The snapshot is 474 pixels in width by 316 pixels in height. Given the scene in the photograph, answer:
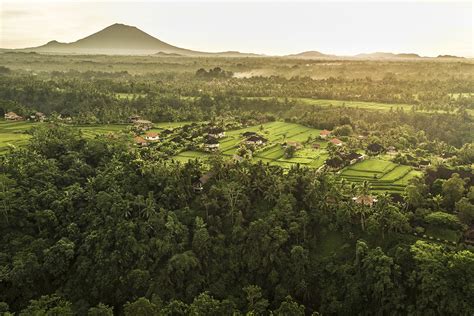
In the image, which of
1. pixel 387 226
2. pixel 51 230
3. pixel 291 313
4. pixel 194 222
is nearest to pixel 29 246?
pixel 51 230

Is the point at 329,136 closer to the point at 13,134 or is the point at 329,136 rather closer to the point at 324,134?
the point at 324,134

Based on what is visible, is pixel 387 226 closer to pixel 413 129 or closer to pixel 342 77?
pixel 413 129

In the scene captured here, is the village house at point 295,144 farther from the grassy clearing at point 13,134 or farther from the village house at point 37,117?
the village house at point 37,117

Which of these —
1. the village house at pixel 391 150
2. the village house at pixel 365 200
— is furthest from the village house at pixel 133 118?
the village house at pixel 365 200

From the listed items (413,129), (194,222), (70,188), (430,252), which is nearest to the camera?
(430,252)

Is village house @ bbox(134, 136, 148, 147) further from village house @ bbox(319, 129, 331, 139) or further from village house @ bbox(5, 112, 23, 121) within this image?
village house @ bbox(5, 112, 23, 121)

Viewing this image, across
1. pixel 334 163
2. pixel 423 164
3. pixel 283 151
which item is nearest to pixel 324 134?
pixel 283 151

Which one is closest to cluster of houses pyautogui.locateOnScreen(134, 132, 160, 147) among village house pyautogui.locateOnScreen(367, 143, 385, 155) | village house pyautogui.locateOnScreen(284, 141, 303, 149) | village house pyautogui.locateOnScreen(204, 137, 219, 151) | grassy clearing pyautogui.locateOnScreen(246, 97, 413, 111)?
village house pyautogui.locateOnScreen(204, 137, 219, 151)
